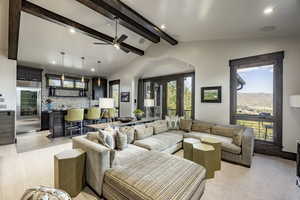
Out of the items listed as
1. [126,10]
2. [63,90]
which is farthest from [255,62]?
[63,90]

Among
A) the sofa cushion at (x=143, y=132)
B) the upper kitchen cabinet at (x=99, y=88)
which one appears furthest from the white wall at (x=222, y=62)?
the upper kitchen cabinet at (x=99, y=88)

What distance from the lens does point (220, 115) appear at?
4.44 m

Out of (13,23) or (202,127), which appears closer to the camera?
(13,23)

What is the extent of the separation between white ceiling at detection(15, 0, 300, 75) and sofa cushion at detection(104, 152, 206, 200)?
3020 mm

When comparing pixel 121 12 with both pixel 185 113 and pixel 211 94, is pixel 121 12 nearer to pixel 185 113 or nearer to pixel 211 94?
pixel 211 94

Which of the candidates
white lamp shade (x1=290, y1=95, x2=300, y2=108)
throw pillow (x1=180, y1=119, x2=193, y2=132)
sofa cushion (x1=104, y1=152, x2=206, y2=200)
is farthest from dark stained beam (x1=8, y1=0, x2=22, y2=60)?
white lamp shade (x1=290, y1=95, x2=300, y2=108)

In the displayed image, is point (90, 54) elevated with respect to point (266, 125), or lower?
elevated

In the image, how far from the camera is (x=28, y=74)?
19.6 feet

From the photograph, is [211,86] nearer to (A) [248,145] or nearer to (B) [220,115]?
(B) [220,115]

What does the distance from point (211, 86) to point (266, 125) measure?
1804 mm

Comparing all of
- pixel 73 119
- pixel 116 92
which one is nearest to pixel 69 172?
pixel 73 119

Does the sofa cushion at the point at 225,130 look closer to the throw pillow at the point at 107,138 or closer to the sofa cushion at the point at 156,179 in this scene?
the sofa cushion at the point at 156,179

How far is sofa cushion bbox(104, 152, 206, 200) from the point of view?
1478 mm

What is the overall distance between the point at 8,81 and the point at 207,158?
6.29 meters
